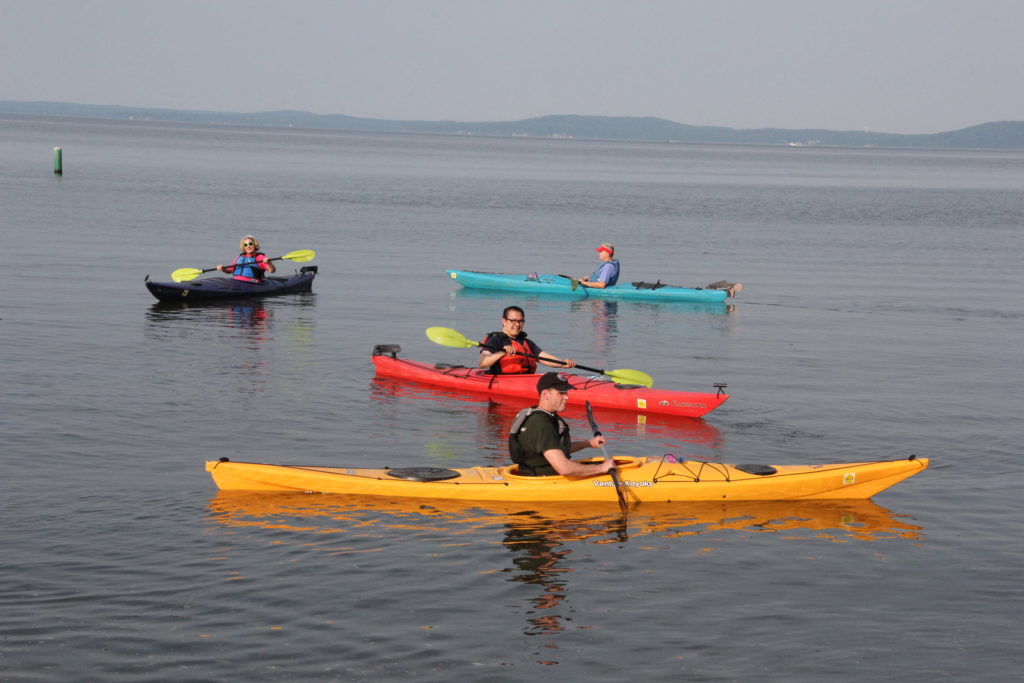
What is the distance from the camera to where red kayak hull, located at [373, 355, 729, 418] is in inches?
621

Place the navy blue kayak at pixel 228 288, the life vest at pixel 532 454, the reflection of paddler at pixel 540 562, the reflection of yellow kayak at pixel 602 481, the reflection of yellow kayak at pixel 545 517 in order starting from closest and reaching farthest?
the reflection of paddler at pixel 540 562, the reflection of yellow kayak at pixel 545 517, the life vest at pixel 532 454, the reflection of yellow kayak at pixel 602 481, the navy blue kayak at pixel 228 288

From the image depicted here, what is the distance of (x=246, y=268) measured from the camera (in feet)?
81.8

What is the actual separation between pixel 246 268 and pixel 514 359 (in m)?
10.2

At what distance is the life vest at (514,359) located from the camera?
16.3 meters

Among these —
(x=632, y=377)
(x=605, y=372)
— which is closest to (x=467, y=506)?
(x=605, y=372)

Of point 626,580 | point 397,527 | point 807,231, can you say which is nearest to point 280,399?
point 397,527

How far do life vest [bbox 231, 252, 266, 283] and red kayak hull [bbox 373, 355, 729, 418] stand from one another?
8.24m

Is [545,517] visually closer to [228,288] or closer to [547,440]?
[547,440]

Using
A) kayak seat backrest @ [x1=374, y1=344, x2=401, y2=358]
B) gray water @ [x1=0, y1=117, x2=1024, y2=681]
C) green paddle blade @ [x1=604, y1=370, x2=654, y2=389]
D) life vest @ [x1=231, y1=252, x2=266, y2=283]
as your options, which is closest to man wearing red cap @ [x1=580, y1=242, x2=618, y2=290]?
gray water @ [x1=0, y1=117, x2=1024, y2=681]

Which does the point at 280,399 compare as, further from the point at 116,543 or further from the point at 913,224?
the point at 913,224

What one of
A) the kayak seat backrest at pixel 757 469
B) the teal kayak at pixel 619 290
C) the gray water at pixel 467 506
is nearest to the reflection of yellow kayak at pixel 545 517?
the gray water at pixel 467 506

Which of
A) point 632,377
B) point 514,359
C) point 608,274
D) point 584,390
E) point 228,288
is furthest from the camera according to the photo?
point 608,274

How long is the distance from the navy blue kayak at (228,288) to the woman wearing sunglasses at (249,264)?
5.9 inches

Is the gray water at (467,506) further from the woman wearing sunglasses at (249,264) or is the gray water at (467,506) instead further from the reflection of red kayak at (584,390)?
the woman wearing sunglasses at (249,264)
